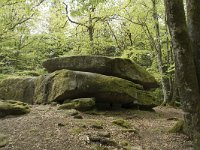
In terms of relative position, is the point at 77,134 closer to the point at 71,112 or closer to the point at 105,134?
the point at 105,134

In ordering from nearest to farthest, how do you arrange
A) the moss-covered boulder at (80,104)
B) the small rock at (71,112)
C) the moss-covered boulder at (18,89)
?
the small rock at (71,112), the moss-covered boulder at (80,104), the moss-covered boulder at (18,89)

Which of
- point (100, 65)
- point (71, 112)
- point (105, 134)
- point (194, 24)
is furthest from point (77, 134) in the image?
point (100, 65)

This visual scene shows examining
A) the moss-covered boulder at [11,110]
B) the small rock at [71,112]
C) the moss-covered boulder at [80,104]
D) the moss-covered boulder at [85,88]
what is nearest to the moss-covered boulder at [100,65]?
the moss-covered boulder at [85,88]

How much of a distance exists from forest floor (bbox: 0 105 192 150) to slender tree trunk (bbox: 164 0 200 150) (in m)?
1.07

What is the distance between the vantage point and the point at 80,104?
10.0 metres

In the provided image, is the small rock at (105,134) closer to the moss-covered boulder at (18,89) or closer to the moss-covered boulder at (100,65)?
the moss-covered boulder at (100,65)

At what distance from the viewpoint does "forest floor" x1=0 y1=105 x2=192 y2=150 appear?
20.3 feet

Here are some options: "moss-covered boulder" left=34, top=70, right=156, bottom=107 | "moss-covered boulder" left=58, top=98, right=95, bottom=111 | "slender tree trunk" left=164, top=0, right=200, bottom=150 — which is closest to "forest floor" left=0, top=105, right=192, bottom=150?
"moss-covered boulder" left=58, top=98, right=95, bottom=111

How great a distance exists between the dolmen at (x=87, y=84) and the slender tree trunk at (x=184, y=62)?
466cm

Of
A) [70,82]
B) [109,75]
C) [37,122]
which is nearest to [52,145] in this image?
[37,122]

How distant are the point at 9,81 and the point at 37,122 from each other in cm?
573

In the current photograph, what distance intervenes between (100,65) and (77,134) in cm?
513

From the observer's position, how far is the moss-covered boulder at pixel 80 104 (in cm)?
998

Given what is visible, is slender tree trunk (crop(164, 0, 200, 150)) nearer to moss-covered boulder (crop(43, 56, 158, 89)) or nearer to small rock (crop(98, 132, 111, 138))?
small rock (crop(98, 132, 111, 138))
